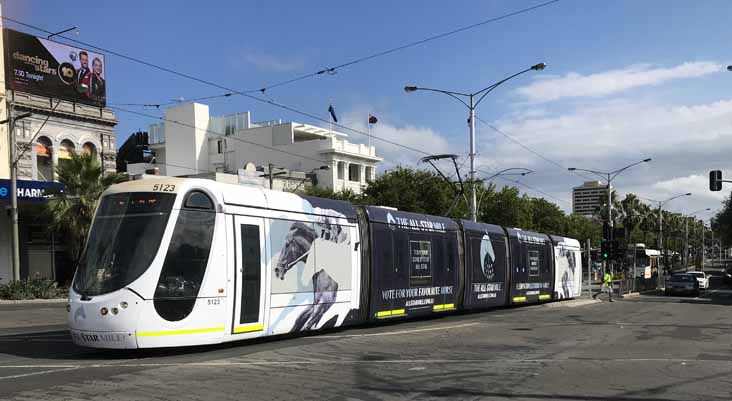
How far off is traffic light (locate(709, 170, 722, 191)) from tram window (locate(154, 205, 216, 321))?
3118 cm

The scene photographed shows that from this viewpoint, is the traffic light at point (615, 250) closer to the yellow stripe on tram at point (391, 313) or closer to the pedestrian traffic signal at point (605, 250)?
the pedestrian traffic signal at point (605, 250)

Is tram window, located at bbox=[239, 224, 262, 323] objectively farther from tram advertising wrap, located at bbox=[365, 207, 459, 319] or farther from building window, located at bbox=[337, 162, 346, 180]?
building window, located at bbox=[337, 162, 346, 180]

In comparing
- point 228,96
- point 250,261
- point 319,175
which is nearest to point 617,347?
point 250,261

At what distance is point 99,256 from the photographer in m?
10.8

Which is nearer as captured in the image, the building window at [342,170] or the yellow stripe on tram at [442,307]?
the yellow stripe on tram at [442,307]

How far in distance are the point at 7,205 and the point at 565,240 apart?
27.2m

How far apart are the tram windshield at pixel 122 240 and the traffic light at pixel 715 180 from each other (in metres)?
31.8

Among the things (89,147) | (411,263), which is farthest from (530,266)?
(89,147)

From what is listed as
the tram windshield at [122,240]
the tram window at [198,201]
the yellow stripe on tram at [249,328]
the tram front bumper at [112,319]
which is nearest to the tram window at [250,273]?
the yellow stripe on tram at [249,328]

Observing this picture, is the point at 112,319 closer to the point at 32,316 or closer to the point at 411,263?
the point at 411,263

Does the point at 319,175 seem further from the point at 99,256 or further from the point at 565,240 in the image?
the point at 99,256

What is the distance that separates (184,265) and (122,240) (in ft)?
3.46

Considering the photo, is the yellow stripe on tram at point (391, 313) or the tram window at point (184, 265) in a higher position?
the tram window at point (184, 265)

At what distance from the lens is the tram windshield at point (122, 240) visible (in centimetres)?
1050
